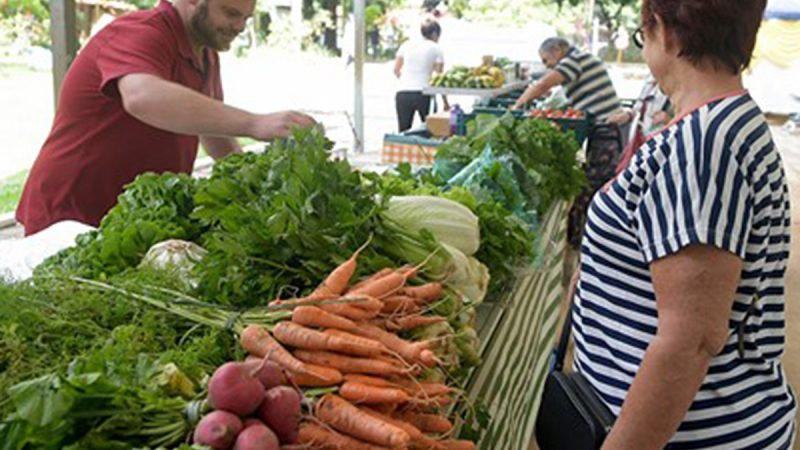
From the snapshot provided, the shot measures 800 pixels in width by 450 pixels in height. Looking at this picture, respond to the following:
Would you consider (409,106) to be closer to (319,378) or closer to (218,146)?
(218,146)

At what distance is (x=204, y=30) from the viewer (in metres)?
3.15

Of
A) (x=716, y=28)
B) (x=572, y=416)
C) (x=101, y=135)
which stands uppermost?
(x=716, y=28)

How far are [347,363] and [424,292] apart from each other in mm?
368

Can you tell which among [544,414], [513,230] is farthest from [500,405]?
[513,230]

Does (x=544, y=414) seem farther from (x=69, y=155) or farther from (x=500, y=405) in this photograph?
(x=69, y=155)

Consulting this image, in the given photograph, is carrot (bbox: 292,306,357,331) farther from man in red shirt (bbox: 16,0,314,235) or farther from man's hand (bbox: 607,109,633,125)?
man's hand (bbox: 607,109,633,125)

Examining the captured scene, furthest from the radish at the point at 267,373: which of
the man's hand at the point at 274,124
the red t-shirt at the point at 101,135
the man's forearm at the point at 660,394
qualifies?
the red t-shirt at the point at 101,135

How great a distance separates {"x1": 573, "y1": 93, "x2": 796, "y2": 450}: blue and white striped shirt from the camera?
155 centimetres

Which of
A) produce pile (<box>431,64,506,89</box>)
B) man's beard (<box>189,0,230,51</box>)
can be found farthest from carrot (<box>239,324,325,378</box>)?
produce pile (<box>431,64,506,89</box>)

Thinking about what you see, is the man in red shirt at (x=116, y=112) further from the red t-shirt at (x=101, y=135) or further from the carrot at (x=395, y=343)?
the carrot at (x=395, y=343)

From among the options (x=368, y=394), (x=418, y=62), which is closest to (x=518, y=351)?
(x=368, y=394)

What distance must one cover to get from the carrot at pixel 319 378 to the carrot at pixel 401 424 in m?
0.07

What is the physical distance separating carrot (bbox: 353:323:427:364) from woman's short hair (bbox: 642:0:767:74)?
82 cm

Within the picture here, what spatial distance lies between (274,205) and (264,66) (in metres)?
22.0
